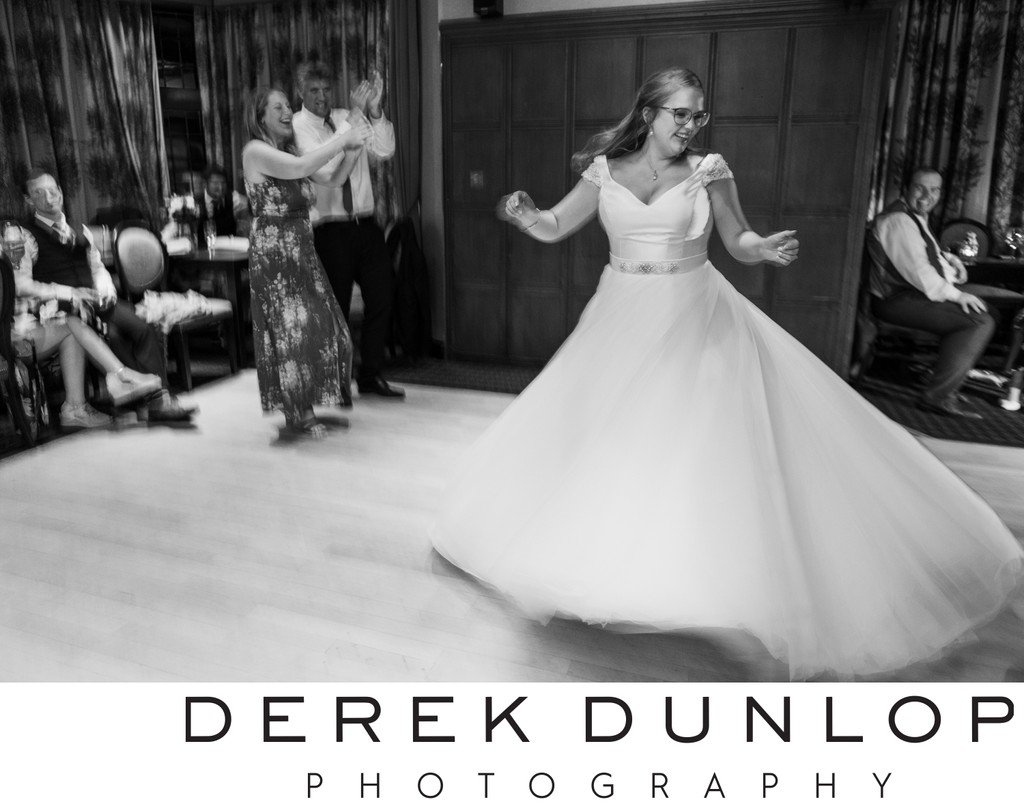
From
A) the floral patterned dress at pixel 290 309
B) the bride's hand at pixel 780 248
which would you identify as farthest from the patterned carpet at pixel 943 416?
the floral patterned dress at pixel 290 309

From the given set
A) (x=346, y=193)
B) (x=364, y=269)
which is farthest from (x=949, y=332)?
(x=346, y=193)

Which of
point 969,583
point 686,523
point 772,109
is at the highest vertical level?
point 772,109

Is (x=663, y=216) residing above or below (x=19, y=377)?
above

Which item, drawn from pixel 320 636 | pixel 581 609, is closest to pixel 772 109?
pixel 581 609

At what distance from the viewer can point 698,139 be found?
5.04 m

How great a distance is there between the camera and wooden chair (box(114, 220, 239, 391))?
177 inches

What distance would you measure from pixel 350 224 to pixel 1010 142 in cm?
429

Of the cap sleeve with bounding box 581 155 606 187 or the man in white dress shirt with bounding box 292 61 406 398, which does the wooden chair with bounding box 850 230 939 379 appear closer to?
the man in white dress shirt with bounding box 292 61 406 398

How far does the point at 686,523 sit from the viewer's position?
7.26ft

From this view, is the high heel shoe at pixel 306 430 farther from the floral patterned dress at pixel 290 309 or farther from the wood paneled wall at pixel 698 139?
the wood paneled wall at pixel 698 139

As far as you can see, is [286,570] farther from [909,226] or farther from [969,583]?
[909,226]

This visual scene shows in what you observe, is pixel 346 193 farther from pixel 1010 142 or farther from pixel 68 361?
pixel 1010 142

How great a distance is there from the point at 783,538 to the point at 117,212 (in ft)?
16.5

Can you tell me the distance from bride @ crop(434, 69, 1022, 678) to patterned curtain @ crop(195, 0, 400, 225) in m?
3.66
